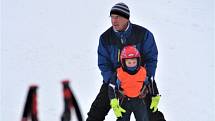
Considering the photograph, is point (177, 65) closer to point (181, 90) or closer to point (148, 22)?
point (181, 90)

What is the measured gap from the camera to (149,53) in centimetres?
407

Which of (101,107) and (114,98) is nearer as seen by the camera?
(114,98)

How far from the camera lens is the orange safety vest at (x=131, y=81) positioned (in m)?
3.90

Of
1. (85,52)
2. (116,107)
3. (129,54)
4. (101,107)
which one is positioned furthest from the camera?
(85,52)

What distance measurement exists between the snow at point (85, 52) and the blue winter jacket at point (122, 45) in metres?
1.43

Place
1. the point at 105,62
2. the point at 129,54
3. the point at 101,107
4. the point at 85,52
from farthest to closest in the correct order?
the point at 85,52
the point at 101,107
the point at 105,62
the point at 129,54

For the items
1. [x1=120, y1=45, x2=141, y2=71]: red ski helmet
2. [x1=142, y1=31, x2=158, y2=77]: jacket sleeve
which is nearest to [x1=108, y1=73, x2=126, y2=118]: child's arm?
[x1=120, y1=45, x2=141, y2=71]: red ski helmet

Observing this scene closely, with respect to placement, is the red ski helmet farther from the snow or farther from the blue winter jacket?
the snow

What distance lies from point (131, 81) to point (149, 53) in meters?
0.34

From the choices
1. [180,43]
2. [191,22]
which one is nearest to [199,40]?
[180,43]

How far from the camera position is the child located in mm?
3898

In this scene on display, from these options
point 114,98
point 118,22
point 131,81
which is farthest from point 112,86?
point 118,22

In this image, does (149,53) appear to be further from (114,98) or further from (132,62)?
(114,98)

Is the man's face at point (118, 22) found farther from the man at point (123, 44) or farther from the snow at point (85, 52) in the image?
the snow at point (85, 52)
